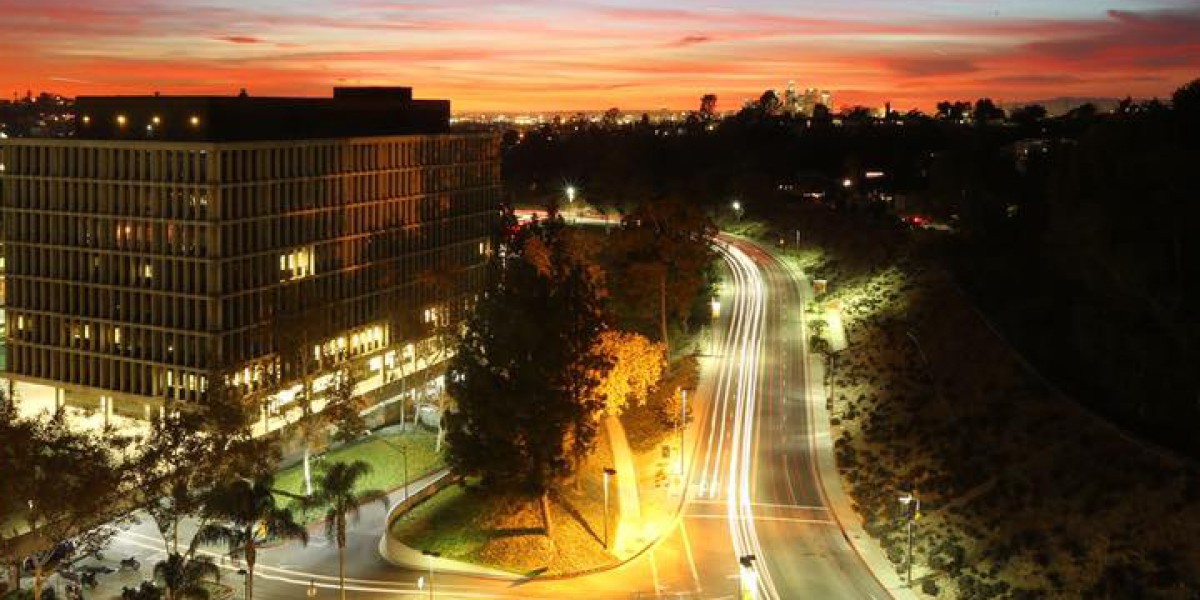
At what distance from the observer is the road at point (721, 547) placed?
182 feet

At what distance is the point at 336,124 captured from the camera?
96250 mm

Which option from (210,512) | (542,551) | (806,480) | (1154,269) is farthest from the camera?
(806,480)

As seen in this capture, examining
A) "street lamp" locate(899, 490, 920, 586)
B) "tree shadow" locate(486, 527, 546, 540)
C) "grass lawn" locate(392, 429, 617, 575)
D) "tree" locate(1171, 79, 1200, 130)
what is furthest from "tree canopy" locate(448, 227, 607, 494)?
"tree" locate(1171, 79, 1200, 130)

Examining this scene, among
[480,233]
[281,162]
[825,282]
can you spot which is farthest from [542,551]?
[825,282]

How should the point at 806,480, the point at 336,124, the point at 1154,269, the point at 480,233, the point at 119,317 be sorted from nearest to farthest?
the point at 1154,269 < the point at 806,480 < the point at 119,317 < the point at 336,124 < the point at 480,233

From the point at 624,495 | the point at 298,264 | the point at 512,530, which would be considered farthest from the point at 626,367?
the point at 298,264

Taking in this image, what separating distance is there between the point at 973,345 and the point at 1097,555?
34.5 m

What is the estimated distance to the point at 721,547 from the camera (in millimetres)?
60156

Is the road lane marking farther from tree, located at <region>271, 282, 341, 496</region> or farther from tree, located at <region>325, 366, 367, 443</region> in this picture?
tree, located at <region>271, 282, 341, 496</region>

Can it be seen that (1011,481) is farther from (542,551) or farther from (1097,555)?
(542,551)

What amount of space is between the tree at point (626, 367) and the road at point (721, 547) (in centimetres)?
582

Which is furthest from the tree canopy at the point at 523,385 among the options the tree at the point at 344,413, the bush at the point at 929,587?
the bush at the point at 929,587

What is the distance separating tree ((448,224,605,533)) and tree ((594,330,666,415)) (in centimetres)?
693

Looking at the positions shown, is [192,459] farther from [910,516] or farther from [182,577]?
[910,516]
